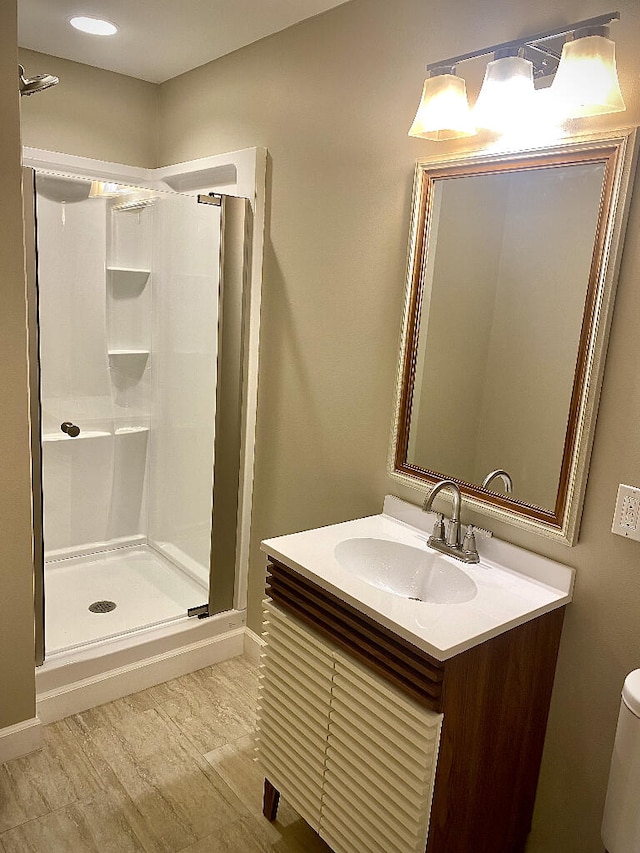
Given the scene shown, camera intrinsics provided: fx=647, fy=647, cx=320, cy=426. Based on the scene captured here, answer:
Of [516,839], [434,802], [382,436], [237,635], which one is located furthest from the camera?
[237,635]

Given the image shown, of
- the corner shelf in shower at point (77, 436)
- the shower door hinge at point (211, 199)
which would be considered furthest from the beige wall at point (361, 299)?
the corner shelf in shower at point (77, 436)

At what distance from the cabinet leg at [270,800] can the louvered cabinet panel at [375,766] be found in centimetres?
30

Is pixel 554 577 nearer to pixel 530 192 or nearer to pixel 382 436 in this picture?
pixel 382 436

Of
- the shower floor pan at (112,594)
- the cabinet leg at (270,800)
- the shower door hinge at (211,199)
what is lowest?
the cabinet leg at (270,800)

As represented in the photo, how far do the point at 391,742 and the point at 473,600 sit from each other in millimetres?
385

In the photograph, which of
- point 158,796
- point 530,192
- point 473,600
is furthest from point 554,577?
point 158,796

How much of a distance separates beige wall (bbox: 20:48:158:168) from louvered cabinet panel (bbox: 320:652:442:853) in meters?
2.64

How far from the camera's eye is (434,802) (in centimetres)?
146

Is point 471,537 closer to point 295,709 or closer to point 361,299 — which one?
point 295,709

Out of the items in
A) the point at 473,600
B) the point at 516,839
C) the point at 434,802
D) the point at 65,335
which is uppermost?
the point at 65,335

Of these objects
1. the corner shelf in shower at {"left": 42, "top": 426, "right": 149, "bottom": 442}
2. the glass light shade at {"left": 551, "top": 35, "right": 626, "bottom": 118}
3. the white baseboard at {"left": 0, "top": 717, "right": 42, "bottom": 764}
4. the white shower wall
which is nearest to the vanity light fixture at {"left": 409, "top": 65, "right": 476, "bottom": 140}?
the glass light shade at {"left": 551, "top": 35, "right": 626, "bottom": 118}

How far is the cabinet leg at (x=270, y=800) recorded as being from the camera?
1.99 m

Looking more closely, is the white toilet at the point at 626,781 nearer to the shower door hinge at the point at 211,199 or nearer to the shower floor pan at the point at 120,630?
the shower floor pan at the point at 120,630

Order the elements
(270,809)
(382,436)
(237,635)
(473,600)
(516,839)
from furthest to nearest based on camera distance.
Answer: (237,635)
(382,436)
(270,809)
(516,839)
(473,600)
